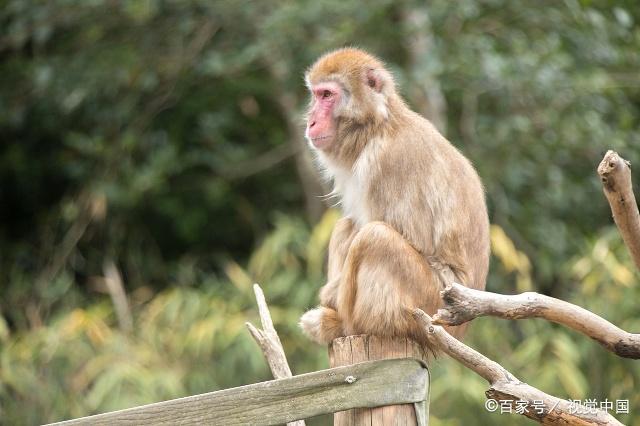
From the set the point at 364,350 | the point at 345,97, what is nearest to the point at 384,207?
the point at 345,97

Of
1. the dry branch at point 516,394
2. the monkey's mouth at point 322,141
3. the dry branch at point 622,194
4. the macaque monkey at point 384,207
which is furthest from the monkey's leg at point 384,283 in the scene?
the dry branch at point 622,194

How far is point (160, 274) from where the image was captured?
10641mm

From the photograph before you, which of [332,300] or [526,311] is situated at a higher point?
[526,311]

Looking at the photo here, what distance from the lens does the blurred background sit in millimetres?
7758

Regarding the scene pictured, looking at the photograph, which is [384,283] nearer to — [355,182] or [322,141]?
[355,182]

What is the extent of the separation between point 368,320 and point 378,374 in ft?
2.16

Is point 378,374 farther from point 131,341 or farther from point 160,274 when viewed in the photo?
point 160,274

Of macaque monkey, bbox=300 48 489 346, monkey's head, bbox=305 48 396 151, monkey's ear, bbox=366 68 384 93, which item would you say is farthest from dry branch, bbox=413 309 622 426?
monkey's ear, bbox=366 68 384 93

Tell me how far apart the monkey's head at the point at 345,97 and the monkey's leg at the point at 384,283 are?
634 millimetres

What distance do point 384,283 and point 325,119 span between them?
37.7 inches

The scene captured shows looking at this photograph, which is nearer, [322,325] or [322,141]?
[322,325]

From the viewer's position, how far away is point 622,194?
3.03 m

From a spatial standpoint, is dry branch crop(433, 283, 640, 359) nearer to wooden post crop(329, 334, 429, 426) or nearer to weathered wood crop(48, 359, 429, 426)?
weathered wood crop(48, 359, 429, 426)

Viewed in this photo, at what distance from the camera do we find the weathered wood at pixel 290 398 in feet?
11.7
